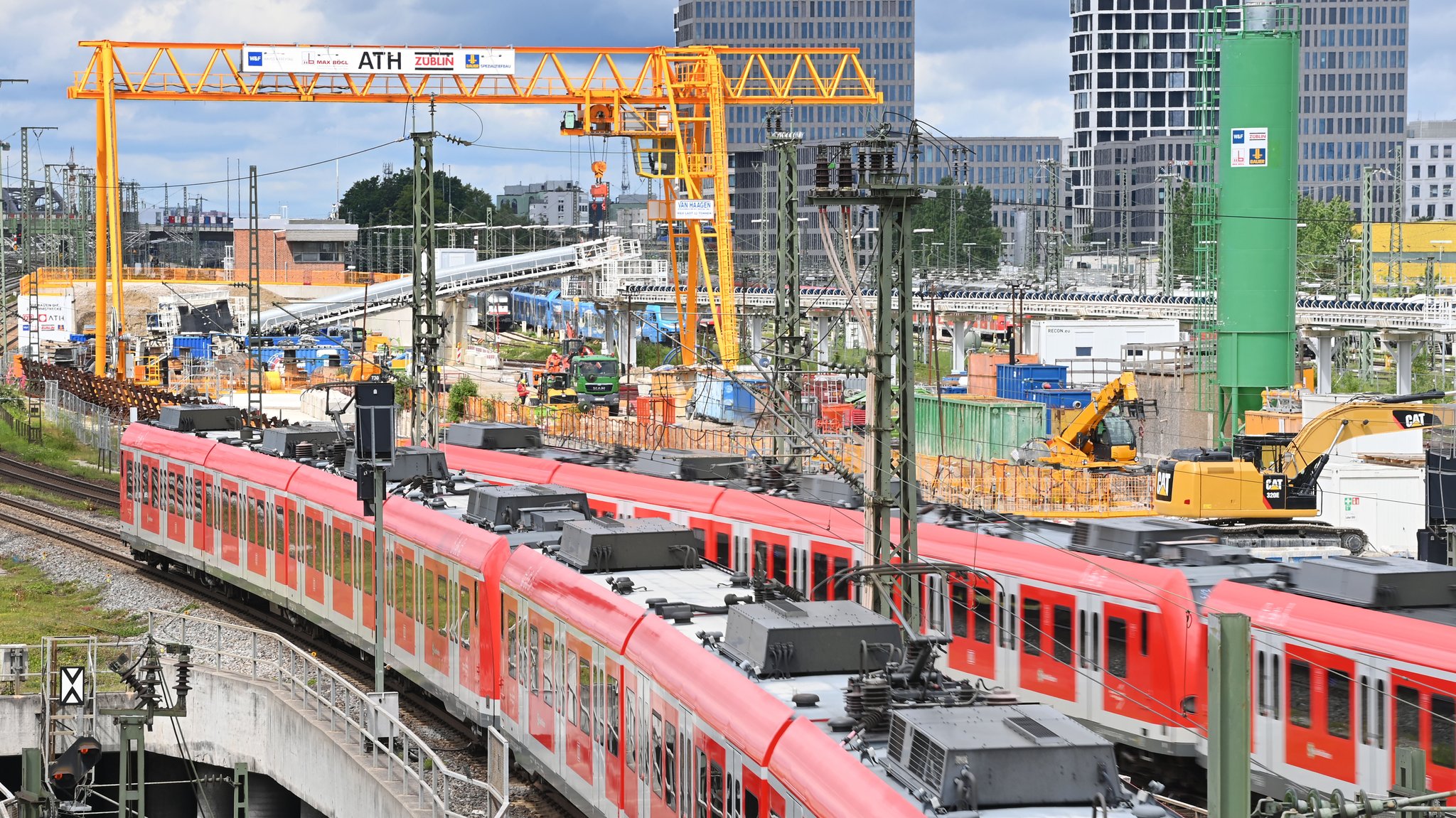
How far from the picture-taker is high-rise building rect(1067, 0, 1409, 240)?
164 metres

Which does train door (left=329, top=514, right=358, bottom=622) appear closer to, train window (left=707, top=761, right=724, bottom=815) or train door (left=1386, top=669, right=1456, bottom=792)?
train window (left=707, top=761, right=724, bottom=815)

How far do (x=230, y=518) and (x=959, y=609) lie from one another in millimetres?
16612

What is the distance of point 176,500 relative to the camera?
37.4 m

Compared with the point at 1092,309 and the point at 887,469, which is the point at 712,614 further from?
the point at 1092,309

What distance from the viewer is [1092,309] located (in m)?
93.2

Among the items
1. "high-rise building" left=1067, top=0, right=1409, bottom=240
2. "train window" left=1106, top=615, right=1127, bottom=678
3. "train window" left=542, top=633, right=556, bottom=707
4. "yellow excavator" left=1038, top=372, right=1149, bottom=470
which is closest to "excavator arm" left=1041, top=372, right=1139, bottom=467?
"yellow excavator" left=1038, top=372, right=1149, bottom=470

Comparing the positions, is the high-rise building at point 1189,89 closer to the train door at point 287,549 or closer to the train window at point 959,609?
the train door at point 287,549

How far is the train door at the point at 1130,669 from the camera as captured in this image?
19.3 metres

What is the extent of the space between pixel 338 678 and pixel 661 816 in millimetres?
7171

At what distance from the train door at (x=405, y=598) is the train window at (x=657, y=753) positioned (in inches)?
376

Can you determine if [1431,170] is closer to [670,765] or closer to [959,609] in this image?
[959,609]

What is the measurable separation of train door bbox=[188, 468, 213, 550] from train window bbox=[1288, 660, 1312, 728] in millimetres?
23216

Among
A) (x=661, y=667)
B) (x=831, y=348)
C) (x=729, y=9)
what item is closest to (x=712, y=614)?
(x=661, y=667)

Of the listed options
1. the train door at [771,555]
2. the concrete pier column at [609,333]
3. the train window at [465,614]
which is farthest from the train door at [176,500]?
the concrete pier column at [609,333]
